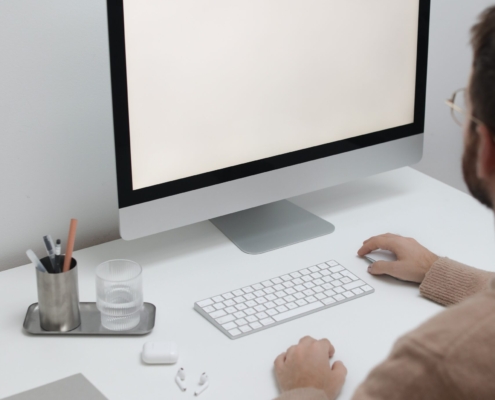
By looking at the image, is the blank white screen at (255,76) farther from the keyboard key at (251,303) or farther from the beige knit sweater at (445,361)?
the beige knit sweater at (445,361)

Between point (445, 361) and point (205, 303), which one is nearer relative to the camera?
point (445, 361)

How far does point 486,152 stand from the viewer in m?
0.71

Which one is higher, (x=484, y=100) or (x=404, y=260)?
(x=484, y=100)

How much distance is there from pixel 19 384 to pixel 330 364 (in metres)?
0.42

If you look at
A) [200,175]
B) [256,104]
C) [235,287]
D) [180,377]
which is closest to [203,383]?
[180,377]

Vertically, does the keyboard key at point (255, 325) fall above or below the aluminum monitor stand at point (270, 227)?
below

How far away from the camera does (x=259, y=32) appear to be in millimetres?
1114

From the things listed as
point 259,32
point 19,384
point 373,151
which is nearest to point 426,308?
point 373,151

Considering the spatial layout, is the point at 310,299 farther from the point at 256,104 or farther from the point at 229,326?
the point at 256,104

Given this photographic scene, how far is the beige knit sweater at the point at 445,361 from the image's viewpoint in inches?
24.4

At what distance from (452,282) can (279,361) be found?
35 cm

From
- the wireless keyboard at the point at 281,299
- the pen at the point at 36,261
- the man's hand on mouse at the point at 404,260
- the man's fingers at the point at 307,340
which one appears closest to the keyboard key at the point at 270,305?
the wireless keyboard at the point at 281,299

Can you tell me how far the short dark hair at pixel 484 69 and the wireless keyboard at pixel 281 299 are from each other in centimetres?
46

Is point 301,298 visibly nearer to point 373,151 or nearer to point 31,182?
point 373,151
